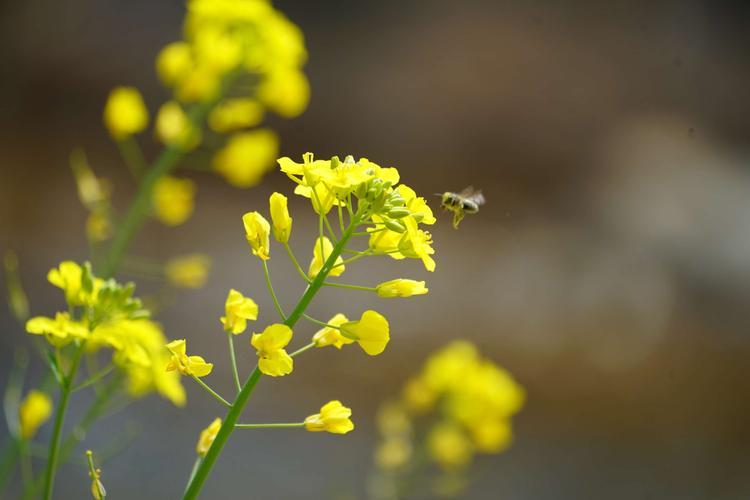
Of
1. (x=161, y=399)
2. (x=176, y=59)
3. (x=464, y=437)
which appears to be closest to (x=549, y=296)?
(x=161, y=399)

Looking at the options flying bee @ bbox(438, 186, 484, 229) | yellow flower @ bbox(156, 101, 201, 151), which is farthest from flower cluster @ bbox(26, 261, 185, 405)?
yellow flower @ bbox(156, 101, 201, 151)

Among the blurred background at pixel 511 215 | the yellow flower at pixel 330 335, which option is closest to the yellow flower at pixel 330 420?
the yellow flower at pixel 330 335

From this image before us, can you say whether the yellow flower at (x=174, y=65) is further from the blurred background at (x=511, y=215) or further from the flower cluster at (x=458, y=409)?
the blurred background at (x=511, y=215)

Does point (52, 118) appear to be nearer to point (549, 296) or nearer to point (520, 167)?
point (520, 167)

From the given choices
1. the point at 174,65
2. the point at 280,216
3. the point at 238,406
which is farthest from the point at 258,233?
the point at 174,65

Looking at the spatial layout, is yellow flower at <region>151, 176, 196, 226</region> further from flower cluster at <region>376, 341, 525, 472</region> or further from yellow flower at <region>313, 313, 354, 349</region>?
yellow flower at <region>313, 313, 354, 349</region>

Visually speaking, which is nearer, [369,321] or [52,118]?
[369,321]
